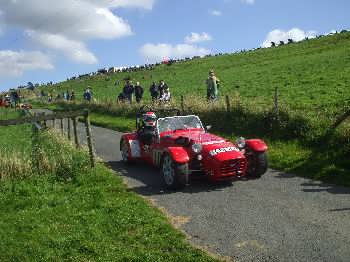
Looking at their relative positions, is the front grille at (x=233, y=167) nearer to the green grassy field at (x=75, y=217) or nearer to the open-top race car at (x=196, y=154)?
the open-top race car at (x=196, y=154)

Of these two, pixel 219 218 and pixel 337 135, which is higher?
pixel 337 135

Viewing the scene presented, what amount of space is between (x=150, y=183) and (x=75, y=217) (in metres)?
3.36

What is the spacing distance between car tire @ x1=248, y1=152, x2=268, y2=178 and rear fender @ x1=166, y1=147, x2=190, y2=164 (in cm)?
184

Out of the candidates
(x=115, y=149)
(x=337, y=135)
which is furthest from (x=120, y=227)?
(x=115, y=149)

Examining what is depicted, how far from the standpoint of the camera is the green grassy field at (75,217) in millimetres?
7676

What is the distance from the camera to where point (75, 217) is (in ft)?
31.6

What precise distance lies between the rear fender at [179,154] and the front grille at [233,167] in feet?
2.97

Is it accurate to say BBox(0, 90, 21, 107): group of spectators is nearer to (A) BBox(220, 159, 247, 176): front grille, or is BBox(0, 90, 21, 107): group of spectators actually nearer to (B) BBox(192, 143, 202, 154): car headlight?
(B) BBox(192, 143, 202, 154): car headlight

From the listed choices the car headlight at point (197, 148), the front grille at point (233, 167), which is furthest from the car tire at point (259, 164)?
the car headlight at point (197, 148)

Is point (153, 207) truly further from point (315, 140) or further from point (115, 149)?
point (115, 149)

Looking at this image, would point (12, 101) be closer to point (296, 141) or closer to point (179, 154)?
point (296, 141)

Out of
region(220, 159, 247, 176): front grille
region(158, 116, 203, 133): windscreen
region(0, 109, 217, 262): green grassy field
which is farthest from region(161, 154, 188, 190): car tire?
region(158, 116, 203, 133): windscreen

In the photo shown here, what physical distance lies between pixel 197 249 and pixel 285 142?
347 inches

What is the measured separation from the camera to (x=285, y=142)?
15.5m
